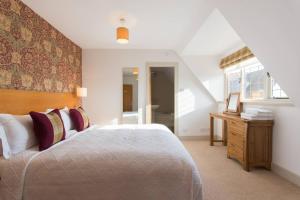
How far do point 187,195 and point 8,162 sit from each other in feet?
4.93

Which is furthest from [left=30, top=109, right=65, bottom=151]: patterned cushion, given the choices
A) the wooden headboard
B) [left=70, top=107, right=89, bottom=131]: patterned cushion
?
[left=70, top=107, right=89, bottom=131]: patterned cushion

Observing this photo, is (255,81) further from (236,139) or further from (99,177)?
(99,177)

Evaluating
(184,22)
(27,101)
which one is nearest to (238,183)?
(184,22)

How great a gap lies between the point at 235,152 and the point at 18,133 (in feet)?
10.3

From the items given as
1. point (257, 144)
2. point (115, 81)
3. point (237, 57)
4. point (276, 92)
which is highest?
point (237, 57)

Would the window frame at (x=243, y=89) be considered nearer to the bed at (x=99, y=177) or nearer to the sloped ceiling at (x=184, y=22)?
the sloped ceiling at (x=184, y=22)

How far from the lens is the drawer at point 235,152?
309 cm

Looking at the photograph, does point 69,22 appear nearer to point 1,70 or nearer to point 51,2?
point 51,2

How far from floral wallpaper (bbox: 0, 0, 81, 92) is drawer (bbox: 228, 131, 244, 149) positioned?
3.31m

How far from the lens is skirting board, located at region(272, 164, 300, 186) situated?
2.51 m

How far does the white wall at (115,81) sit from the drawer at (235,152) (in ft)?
5.62

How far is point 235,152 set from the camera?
10.8 feet

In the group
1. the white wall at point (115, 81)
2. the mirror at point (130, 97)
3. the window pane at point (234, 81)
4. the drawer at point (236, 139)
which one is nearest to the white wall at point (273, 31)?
the drawer at point (236, 139)

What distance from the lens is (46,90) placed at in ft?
10.7
